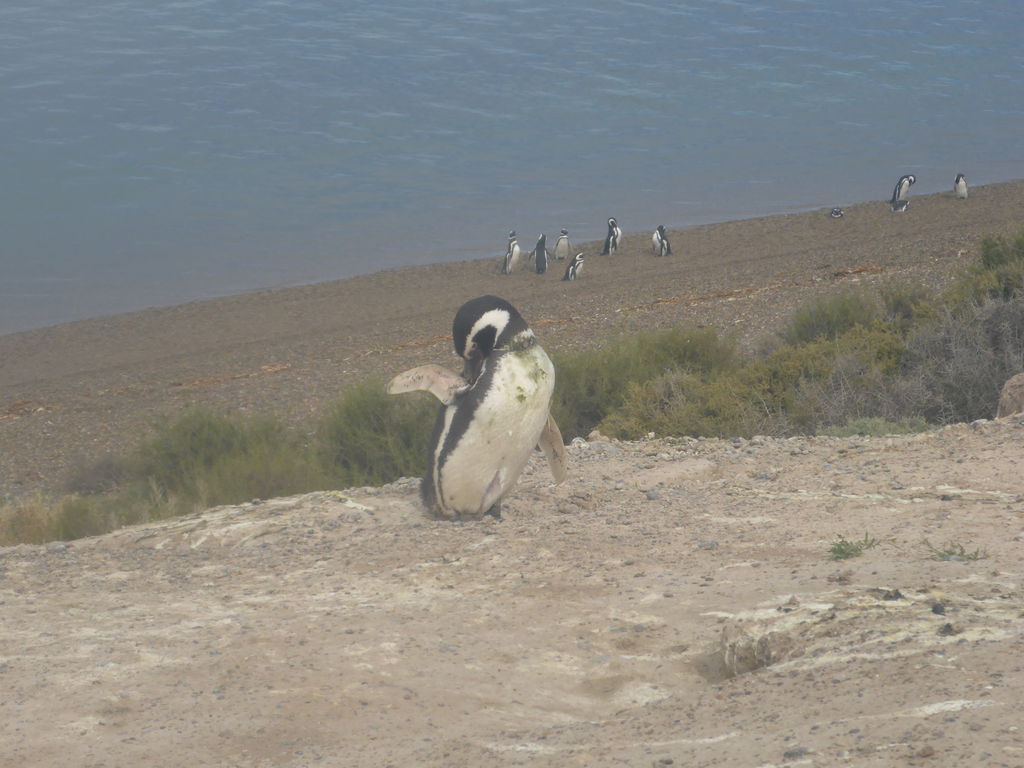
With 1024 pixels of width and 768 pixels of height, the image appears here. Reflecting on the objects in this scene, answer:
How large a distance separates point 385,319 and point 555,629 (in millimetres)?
14806

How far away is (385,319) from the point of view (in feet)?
63.3

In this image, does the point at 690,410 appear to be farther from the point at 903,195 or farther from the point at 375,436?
the point at 903,195

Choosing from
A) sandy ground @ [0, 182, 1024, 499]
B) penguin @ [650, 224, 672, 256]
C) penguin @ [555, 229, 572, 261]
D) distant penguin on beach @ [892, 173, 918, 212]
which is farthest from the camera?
distant penguin on beach @ [892, 173, 918, 212]

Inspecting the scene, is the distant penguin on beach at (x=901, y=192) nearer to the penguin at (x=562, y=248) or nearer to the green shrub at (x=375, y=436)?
the penguin at (x=562, y=248)

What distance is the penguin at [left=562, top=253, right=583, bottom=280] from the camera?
21844mm

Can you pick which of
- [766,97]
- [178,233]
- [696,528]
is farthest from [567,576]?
[766,97]

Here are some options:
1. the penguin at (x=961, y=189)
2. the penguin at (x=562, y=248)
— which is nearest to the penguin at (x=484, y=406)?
the penguin at (x=562, y=248)

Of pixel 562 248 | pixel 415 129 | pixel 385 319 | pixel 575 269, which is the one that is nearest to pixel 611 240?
pixel 562 248

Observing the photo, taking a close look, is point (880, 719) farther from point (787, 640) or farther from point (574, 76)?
point (574, 76)

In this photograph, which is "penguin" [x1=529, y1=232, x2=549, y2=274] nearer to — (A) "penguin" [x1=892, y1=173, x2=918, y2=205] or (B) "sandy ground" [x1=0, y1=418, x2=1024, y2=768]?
(A) "penguin" [x1=892, y1=173, x2=918, y2=205]

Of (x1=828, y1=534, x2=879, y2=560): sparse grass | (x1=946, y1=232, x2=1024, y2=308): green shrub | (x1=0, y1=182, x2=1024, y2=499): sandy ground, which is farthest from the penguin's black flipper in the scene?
(x1=0, y1=182, x2=1024, y2=499): sandy ground

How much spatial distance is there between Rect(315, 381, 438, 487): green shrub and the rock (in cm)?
462

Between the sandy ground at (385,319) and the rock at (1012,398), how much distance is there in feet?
16.5

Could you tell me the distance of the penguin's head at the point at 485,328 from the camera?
20.4 feet
